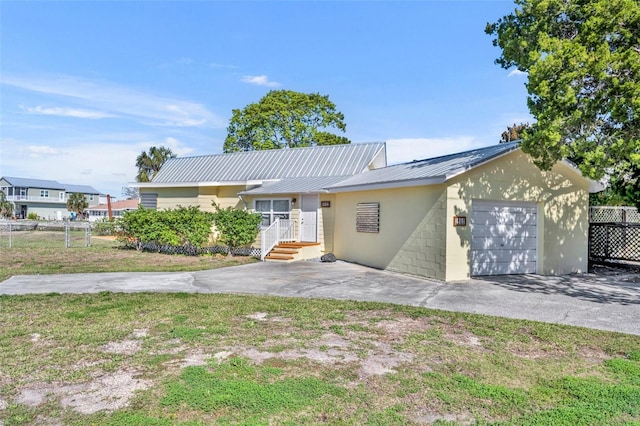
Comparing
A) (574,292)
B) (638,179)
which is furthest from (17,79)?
(638,179)

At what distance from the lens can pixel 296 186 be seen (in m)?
15.9

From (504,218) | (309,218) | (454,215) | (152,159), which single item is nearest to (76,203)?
(152,159)

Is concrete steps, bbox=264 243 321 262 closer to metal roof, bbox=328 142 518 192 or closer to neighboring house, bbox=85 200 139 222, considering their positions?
metal roof, bbox=328 142 518 192

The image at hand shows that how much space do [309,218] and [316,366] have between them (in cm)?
1128

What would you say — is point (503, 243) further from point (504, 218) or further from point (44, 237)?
point (44, 237)

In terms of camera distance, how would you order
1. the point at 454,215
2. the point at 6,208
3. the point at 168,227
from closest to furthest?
the point at 454,215 → the point at 168,227 → the point at 6,208

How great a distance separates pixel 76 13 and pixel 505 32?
11.4m

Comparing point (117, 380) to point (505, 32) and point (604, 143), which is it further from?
point (505, 32)

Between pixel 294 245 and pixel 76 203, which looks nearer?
pixel 294 245

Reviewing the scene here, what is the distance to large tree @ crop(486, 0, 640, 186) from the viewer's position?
7.54m

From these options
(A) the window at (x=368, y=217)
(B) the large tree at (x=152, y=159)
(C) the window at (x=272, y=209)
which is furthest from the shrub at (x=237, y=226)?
(B) the large tree at (x=152, y=159)

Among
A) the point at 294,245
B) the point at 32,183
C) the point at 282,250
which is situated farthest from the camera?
the point at 32,183

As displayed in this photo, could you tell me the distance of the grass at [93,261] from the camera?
11797 millimetres

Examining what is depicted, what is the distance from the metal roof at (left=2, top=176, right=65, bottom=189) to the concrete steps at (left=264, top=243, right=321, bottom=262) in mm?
61631
